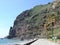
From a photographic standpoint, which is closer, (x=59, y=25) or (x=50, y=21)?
(x=50, y=21)

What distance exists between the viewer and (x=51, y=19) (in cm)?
10388

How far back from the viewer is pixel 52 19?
104 meters

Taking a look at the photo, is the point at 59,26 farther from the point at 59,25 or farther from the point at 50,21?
the point at 50,21

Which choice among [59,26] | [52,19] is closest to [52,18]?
[52,19]

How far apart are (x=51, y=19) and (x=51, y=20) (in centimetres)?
68

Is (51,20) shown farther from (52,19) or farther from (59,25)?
(59,25)

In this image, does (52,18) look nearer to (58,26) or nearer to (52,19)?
(52,19)

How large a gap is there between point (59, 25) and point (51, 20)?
71549 mm

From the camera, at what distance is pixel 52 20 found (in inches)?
4114

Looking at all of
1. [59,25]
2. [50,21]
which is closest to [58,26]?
[59,25]

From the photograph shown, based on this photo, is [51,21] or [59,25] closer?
[51,21]

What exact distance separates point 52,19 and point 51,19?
1.56 feet

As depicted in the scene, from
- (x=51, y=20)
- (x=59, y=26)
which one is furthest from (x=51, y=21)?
(x=59, y=26)

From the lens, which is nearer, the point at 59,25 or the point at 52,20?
the point at 52,20
